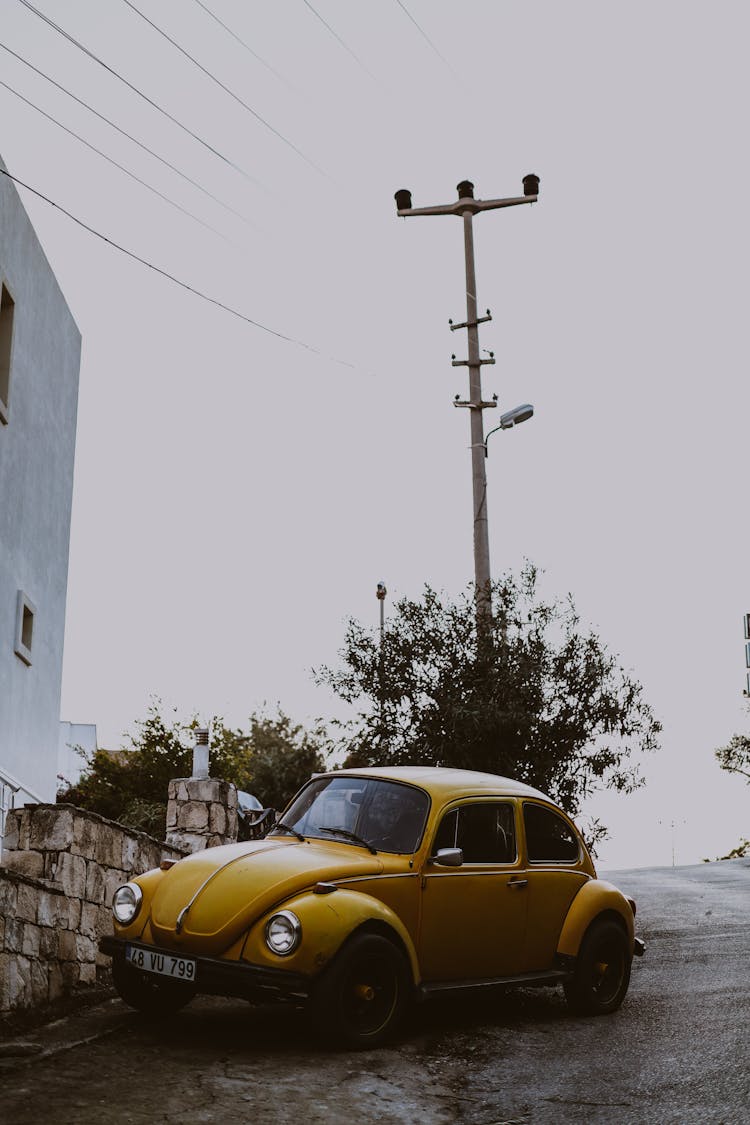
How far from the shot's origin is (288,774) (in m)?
45.3

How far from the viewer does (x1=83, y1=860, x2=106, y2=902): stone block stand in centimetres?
904

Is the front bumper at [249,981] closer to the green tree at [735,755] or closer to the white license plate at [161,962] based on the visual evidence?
the white license plate at [161,962]

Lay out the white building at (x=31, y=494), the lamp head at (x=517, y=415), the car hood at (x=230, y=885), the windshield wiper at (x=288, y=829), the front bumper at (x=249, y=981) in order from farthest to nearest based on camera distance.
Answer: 1. the lamp head at (x=517, y=415)
2. the white building at (x=31, y=494)
3. the windshield wiper at (x=288, y=829)
4. the car hood at (x=230, y=885)
5. the front bumper at (x=249, y=981)

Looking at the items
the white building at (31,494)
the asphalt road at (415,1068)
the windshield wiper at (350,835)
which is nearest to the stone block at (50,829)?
the asphalt road at (415,1068)

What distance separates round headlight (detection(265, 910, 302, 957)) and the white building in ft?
23.0

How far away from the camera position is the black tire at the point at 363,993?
6.93 metres

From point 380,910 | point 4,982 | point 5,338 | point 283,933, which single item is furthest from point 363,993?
point 5,338

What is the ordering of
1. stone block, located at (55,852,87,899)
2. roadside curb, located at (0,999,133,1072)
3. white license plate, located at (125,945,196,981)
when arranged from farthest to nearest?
stone block, located at (55,852,87,899) < white license plate, located at (125,945,196,981) < roadside curb, located at (0,999,133,1072)

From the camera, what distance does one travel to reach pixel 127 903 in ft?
25.5

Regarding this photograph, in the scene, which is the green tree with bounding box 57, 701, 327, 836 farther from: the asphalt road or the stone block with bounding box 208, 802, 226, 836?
the asphalt road

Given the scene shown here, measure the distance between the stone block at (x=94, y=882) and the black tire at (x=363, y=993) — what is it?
8.64 ft

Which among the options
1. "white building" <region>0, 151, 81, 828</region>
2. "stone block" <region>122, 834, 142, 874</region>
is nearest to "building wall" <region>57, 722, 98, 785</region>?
"white building" <region>0, 151, 81, 828</region>

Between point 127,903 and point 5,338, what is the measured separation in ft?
31.9

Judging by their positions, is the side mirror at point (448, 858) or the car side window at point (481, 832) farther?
the car side window at point (481, 832)
